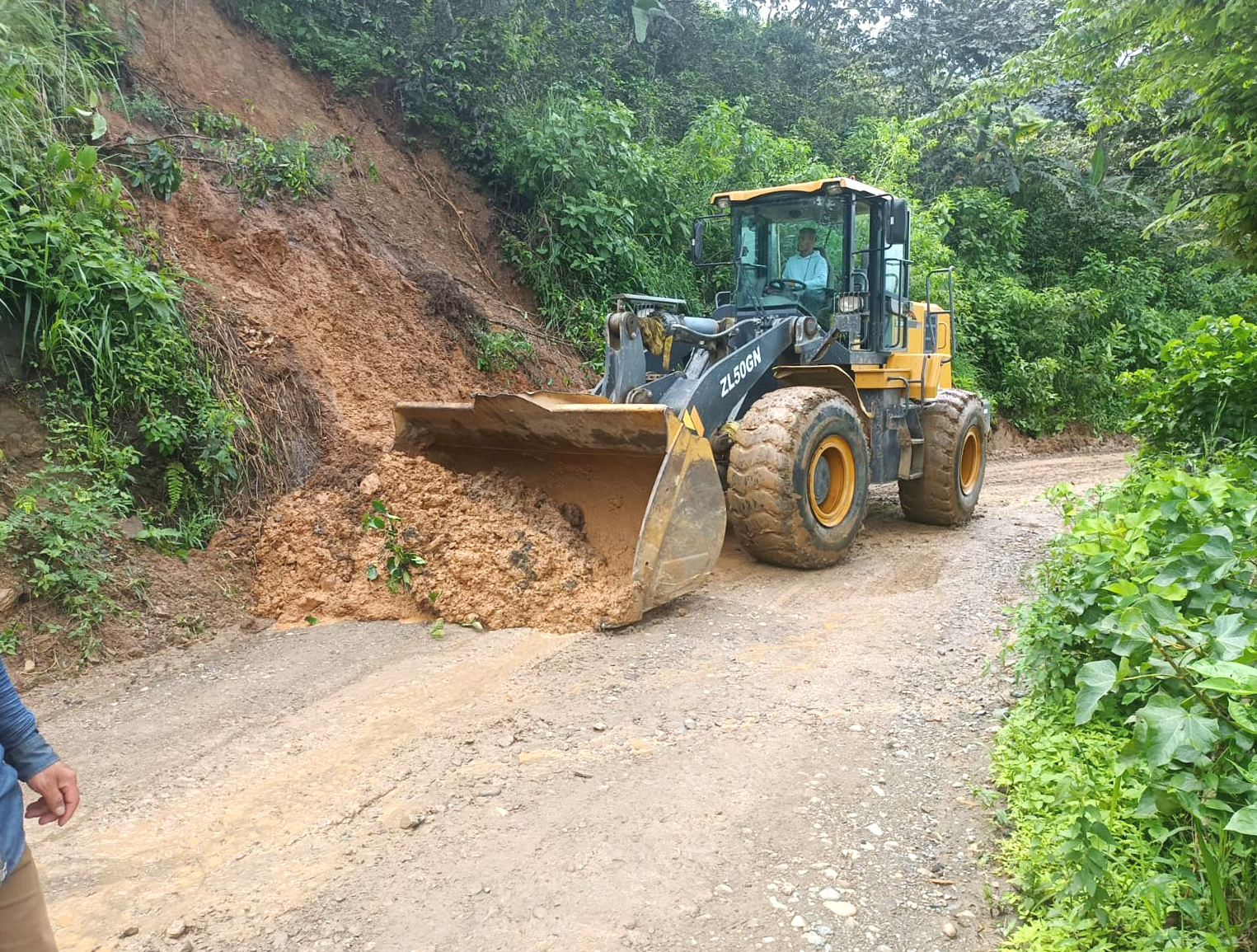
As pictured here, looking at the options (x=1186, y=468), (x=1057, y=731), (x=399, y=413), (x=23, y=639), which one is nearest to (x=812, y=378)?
(x=1186, y=468)

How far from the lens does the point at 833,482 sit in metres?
6.64

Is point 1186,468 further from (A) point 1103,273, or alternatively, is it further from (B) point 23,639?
(A) point 1103,273

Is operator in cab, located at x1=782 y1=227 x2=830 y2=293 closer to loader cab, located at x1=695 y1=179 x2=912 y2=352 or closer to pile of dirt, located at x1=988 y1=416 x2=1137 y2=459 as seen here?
loader cab, located at x1=695 y1=179 x2=912 y2=352

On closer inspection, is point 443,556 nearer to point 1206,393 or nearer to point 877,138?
point 1206,393

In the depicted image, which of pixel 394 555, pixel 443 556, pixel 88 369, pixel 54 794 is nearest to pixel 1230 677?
pixel 54 794

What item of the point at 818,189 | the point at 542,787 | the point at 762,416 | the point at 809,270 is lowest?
the point at 542,787

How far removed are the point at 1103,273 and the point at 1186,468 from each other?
14.4 m

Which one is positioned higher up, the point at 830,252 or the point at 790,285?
A: the point at 830,252

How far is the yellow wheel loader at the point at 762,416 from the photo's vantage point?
17.3 feet

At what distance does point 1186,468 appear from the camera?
6.28 meters

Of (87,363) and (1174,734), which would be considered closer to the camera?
(1174,734)

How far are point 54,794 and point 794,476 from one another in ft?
15.0

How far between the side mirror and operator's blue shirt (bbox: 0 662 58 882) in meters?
6.97

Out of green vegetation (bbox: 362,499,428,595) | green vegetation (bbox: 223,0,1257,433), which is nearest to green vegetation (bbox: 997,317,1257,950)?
green vegetation (bbox: 362,499,428,595)
